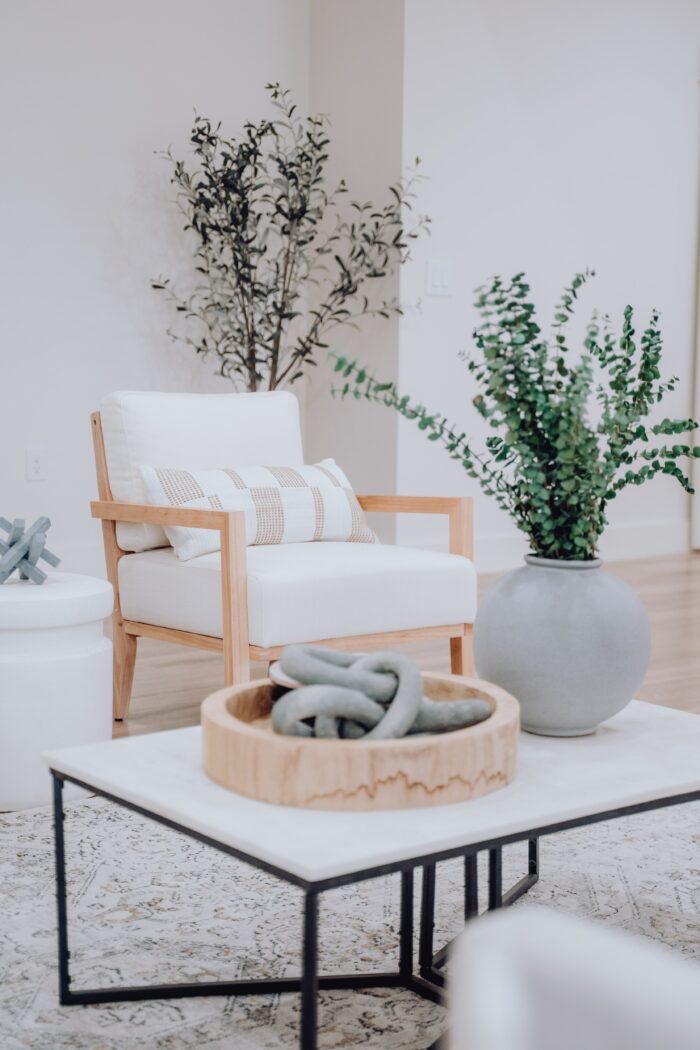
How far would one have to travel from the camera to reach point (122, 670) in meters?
2.97

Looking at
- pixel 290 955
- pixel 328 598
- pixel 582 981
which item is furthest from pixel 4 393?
pixel 582 981

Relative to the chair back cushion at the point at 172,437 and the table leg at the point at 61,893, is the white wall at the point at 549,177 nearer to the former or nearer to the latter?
the chair back cushion at the point at 172,437

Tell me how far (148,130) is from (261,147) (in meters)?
0.55

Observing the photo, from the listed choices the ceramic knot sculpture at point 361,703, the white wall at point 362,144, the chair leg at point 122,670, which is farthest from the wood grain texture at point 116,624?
the white wall at point 362,144

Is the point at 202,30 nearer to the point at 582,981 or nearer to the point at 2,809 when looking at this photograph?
the point at 2,809

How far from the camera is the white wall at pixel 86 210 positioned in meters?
4.63

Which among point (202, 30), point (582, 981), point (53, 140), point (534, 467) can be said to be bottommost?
point (582, 981)

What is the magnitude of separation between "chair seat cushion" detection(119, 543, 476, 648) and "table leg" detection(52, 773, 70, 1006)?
109 cm

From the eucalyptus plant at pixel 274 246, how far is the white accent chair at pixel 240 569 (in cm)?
171

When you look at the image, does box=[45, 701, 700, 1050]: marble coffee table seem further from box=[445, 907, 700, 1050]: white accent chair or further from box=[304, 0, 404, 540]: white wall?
box=[304, 0, 404, 540]: white wall

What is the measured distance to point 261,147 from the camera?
5.27 metres

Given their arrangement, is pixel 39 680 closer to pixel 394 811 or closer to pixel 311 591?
pixel 311 591

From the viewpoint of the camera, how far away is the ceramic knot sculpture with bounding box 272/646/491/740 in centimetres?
124

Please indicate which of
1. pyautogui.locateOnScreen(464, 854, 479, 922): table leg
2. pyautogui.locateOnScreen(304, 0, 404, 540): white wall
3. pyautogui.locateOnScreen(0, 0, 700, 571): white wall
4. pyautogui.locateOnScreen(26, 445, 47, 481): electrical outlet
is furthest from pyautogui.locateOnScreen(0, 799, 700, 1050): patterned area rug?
pyautogui.locateOnScreen(304, 0, 404, 540): white wall
